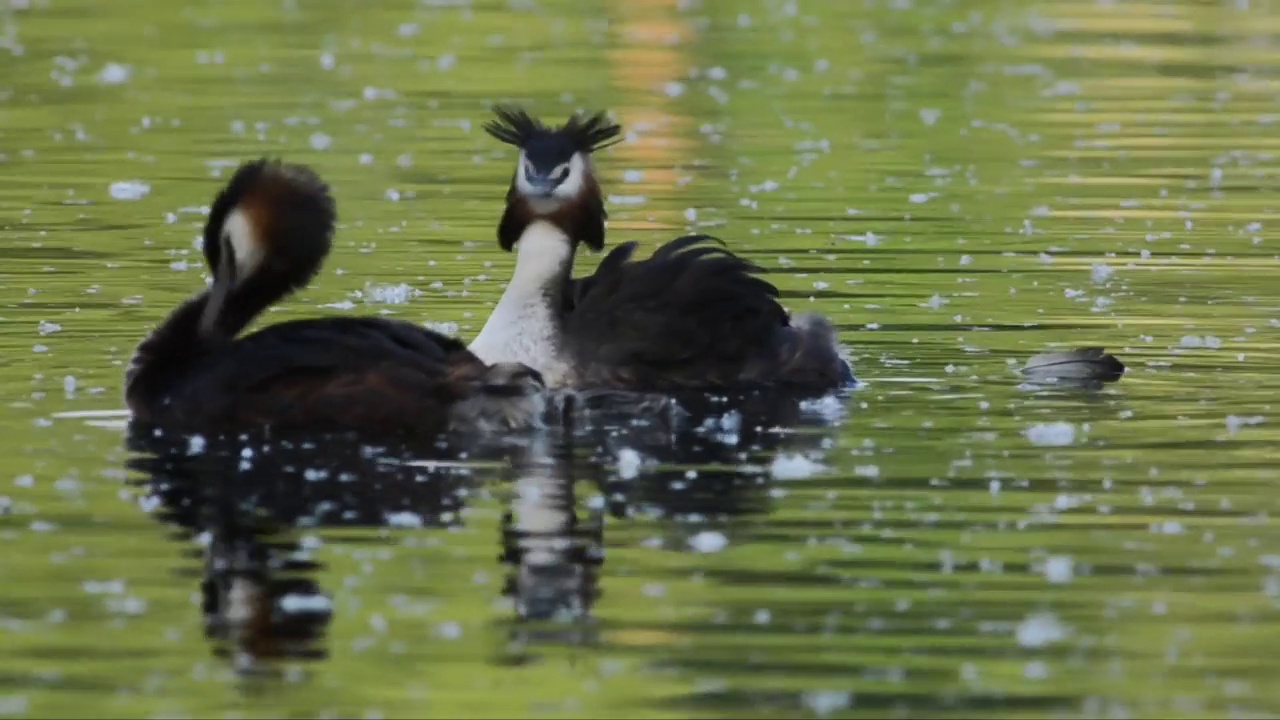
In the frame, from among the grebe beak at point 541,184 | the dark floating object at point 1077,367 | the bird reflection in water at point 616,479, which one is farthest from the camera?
the grebe beak at point 541,184

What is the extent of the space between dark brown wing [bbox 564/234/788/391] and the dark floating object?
1133 mm

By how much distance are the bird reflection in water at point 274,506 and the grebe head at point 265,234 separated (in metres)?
0.70

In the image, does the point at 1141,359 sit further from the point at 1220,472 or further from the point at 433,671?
the point at 433,671

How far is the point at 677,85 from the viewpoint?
26.0m

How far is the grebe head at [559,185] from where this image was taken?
38.9 ft

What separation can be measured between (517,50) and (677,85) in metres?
3.59

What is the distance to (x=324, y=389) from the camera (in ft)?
34.2

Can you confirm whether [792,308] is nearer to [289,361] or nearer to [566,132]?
[566,132]

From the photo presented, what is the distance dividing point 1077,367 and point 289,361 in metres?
3.37

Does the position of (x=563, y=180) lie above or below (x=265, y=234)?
above

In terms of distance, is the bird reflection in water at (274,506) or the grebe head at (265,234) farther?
the grebe head at (265,234)

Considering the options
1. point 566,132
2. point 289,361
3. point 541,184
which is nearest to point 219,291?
point 289,361

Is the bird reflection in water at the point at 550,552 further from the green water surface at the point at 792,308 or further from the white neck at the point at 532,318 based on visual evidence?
the white neck at the point at 532,318

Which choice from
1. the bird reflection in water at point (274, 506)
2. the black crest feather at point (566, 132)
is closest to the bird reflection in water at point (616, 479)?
the bird reflection in water at point (274, 506)
